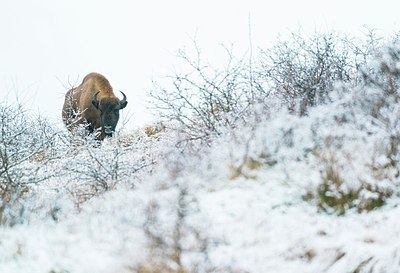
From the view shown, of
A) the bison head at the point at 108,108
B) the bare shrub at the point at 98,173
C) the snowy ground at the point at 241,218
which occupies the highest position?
the bison head at the point at 108,108

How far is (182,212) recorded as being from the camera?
3.72m

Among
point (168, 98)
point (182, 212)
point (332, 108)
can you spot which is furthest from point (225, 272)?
point (168, 98)

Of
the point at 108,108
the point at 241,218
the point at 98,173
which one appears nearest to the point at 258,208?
the point at 241,218

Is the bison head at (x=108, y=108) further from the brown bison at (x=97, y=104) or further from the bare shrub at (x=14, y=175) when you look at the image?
the bare shrub at (x=14, y=175)

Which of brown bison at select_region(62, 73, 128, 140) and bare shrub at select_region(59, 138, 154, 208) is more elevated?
brown bison at select_region(62, 73, 128, 140)

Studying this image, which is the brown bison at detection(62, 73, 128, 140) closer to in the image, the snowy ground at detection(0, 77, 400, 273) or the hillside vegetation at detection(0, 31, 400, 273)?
the hillside vegetation at detection(0, 31, 400, 273)

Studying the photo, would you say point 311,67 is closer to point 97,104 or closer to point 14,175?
point 14,175

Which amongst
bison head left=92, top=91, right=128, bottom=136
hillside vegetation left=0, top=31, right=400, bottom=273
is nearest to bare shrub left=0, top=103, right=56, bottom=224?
hillside vegetation left=0, top=31, right=400, bottom=273

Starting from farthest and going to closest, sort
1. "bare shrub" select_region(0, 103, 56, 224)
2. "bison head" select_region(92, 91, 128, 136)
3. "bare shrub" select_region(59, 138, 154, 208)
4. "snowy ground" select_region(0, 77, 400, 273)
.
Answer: "bison head" select_region(92, 91, 128, 136) → "bare shrub" select_region(59, 138, 154, 208) → "bare shrub" select_region(0, 103, 56, 224) → "snowy ground" select_region(0, 77, 400, 273)

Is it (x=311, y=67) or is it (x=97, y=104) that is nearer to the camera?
(x=311, y=67)

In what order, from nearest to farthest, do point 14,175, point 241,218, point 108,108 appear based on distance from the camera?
point 241,218 < point 14,175 < point 108,108

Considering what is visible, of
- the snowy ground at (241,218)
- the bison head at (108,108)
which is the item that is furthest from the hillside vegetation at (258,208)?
the bison head at (108,108)

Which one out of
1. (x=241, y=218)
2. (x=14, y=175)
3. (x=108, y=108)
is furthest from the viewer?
(x=108, y=108)

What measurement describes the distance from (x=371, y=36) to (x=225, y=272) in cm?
755
